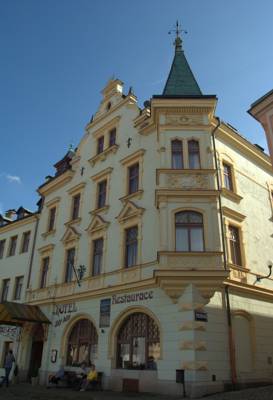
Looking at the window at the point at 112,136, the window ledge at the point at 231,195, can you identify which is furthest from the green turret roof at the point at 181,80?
the window ledge at the point at 231,195

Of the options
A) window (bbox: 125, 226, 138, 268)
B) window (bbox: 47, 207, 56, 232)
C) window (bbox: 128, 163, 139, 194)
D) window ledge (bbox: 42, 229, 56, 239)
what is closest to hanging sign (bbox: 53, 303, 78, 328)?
window (bbox: 125, 226, 138, 268)

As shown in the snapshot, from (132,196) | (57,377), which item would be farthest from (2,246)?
(132,196)

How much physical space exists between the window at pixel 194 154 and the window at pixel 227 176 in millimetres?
2060

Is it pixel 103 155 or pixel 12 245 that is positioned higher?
pixel 103 155

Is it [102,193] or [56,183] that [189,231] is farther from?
[56,183]

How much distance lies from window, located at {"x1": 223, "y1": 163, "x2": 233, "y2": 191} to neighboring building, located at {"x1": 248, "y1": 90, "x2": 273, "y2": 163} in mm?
5053

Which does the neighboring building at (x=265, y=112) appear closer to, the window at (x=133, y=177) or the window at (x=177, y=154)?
the window at (x=177, y=154)

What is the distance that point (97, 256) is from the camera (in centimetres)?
2083

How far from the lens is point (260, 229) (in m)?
20.2

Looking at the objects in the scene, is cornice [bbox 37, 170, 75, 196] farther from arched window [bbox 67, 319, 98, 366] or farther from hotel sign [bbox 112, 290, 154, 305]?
hotel sign [bbox 112, 290, 154, 305]

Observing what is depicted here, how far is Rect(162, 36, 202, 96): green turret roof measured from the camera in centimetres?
2005

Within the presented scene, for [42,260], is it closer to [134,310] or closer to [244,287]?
[134,310]

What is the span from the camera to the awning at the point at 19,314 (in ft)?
68.9

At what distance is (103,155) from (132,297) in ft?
31.8
